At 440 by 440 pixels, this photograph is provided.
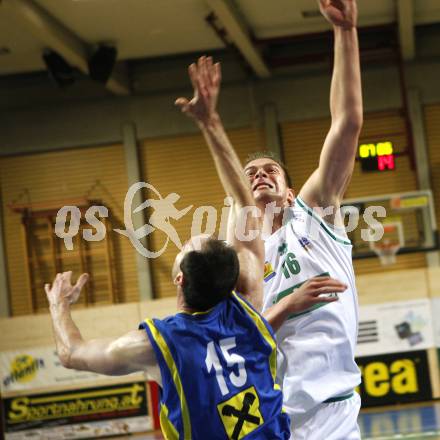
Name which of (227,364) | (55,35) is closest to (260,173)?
(227,364)

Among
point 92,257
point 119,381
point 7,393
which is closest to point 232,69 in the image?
point 92,257

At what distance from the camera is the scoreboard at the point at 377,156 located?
42.7ft

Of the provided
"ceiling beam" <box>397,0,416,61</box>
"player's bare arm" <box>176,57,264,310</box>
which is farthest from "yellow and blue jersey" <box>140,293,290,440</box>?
"ceiling beam" <box>397,0,416,61</box>

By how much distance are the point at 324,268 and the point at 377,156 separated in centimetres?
940

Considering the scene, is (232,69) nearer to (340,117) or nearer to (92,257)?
(92,257)

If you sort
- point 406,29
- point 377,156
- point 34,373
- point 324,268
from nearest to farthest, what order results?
point 324,268, point 377,156, point 406,29, point 34,373

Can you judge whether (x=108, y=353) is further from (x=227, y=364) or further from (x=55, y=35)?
(x=55, y=35)

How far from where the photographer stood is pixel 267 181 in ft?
13.9

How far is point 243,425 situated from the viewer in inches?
118

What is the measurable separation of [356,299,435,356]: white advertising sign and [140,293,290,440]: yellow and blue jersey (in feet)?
35.2

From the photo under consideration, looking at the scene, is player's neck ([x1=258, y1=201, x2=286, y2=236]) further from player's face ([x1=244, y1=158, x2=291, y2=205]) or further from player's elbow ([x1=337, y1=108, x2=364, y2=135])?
player's elbow ([x1=337, y1=108, x2=364, y2=135])

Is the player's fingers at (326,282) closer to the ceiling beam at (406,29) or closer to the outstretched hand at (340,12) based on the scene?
the outstretched hand at (340,12)

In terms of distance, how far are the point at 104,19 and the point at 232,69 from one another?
3.39 m

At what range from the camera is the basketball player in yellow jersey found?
3.69 m
